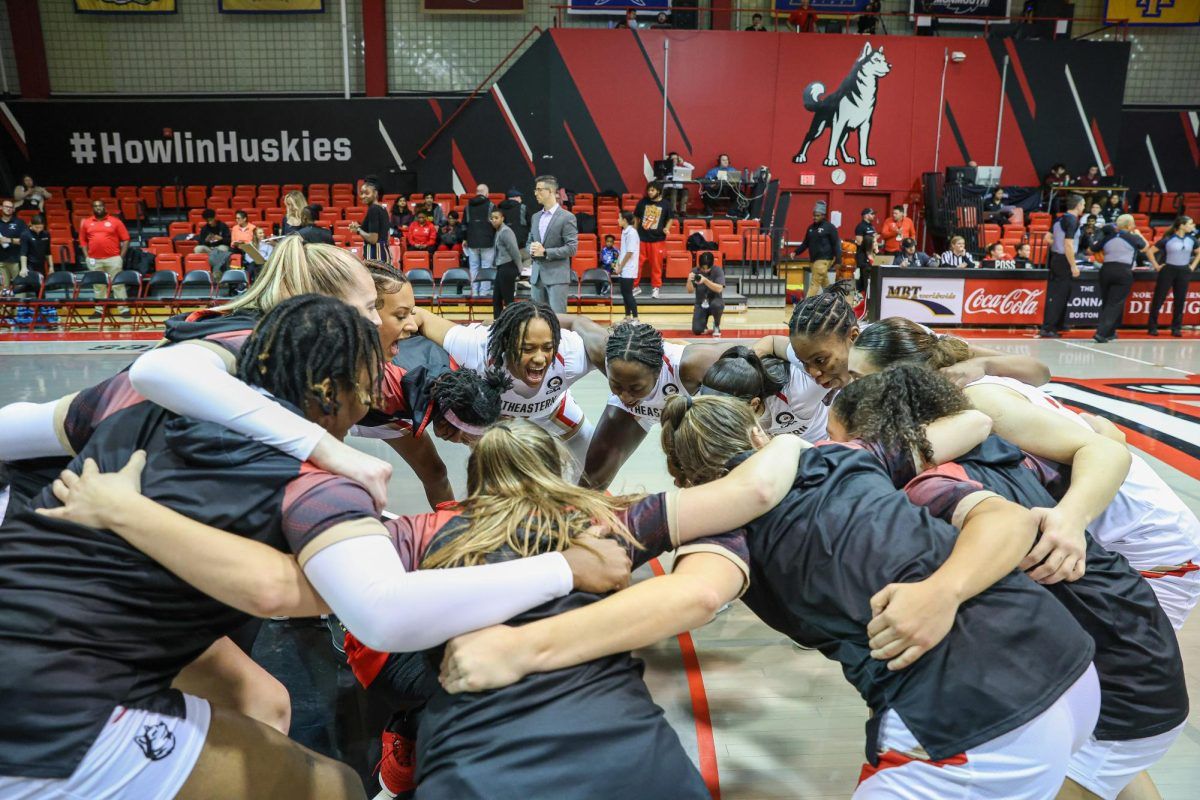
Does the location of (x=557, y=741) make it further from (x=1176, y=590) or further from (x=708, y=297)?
(x=708, y=297)

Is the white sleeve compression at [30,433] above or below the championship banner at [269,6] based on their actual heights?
below

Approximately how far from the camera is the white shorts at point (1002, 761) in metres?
1.60

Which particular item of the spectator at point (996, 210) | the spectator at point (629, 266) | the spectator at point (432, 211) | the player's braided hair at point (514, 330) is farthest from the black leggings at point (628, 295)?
the spectator at point (996, 210)

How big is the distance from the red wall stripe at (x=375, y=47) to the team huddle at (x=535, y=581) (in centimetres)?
1752

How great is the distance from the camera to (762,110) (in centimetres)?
1703

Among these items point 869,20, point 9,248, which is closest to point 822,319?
point 9,248

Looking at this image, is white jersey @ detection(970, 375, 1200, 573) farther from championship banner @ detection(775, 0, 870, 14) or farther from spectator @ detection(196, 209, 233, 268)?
championship banner @ detection(775, 0, 870, 14)

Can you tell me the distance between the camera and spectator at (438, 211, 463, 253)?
45.2 feet

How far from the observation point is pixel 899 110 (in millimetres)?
17312

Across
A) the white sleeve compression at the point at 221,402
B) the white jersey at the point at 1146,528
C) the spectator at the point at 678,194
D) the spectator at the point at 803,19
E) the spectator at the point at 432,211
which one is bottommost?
the white jersey at the point at 1146,528

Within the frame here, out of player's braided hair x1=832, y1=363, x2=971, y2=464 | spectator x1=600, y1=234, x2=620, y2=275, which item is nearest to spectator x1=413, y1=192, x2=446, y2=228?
spectator x1=600, y1=234, x2=620, y2=275

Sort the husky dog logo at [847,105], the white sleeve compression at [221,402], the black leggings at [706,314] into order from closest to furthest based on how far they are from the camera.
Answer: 1. the white sleeve compression at [221,402]
2. the black leggings at [706,314]
3. the husky dog logo at [847,105]

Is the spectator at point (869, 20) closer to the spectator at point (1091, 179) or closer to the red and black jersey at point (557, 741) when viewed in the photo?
the spectator at point (1091, 179)

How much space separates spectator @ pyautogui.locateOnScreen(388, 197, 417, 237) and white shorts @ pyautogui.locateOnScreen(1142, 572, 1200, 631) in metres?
13.2
